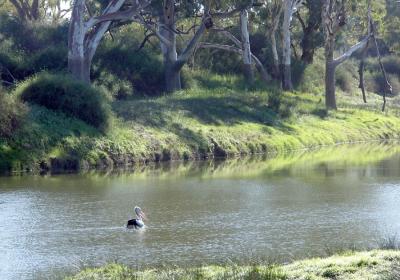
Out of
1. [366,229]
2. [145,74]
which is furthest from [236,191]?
[145,74]

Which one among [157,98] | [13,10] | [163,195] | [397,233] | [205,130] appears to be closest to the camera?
[397,233]

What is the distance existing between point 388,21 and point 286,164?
1524 inches

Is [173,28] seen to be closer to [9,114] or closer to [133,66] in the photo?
[133,66]

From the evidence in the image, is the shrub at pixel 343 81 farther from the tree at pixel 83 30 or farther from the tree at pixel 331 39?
the tree at pixel 83 30

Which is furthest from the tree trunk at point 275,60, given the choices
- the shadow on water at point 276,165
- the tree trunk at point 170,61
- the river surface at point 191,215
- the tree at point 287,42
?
the river surface at point 191,215

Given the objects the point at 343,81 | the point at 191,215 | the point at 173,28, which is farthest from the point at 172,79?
the point at 191,215

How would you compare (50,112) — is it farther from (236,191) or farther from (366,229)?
(366,229)

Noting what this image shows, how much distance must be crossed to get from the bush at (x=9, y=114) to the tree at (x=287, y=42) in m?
24.9

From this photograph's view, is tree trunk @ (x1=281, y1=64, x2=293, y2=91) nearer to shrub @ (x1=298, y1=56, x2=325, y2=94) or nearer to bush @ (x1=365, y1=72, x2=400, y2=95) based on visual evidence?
shrub @ (x1=298, y1=56, x2=325, y2=94)

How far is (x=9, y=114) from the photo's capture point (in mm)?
33062

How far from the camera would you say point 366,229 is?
20.7 metres

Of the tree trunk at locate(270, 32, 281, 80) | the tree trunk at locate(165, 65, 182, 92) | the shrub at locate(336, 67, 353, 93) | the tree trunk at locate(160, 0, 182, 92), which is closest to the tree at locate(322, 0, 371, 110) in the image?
the tree trunk at locate(270, 32, 281, 80)

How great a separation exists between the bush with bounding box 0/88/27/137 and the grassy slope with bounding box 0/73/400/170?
1.05ft

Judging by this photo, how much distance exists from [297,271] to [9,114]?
20.7 m
